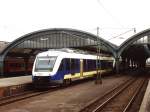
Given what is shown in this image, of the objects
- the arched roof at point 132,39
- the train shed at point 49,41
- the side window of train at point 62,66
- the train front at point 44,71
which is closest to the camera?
the train front at point 44,71

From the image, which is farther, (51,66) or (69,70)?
(69,70)

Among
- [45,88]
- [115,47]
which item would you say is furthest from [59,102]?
[115,47]

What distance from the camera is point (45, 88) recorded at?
3066 cm

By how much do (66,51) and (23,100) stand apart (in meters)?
10.7

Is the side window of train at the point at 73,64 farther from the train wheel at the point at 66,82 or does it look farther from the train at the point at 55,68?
the train wheel at the point at 66,82

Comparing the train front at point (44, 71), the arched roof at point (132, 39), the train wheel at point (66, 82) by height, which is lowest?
the train wheel at point (66, 82)

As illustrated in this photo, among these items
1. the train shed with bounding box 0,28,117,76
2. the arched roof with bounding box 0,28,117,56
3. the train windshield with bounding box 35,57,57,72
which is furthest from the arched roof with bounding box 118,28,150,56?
the train windshield with bounding box 35,57,57,72

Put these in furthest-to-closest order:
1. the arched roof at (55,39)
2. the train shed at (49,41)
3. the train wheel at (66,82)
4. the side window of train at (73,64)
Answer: the arched roof at (55,39) → the train shed at (49,41) → the side window of train at (73,64) → the train wheel at (66,82)

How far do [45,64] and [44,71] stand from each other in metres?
0.78

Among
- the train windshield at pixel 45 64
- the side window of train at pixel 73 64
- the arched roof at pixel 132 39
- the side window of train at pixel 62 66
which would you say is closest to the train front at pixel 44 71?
the train windshield at pixel 45 64

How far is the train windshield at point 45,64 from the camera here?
28234mm

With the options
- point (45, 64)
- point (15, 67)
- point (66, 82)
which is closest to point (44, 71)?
point (45, 64)

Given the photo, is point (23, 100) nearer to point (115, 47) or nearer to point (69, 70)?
point (69, 70)

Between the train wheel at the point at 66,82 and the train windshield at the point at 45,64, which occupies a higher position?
the train windshield at the point at 45,64
